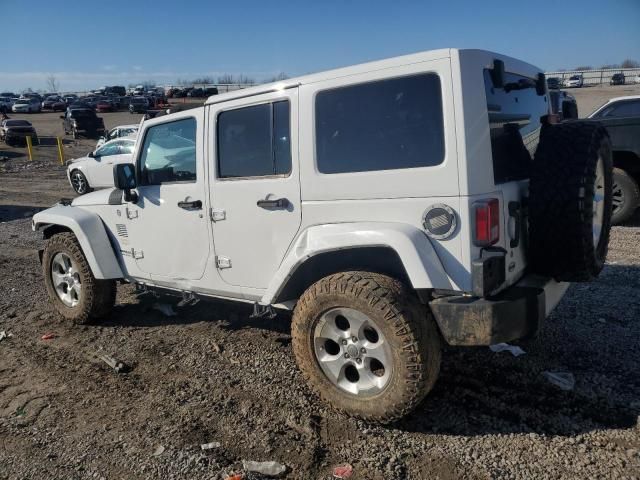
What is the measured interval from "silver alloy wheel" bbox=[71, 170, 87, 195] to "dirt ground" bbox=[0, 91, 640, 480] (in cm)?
1137

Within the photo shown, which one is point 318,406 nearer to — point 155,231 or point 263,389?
point 263,389

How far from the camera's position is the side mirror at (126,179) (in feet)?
14.0

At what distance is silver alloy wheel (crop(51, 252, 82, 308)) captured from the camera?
505cm

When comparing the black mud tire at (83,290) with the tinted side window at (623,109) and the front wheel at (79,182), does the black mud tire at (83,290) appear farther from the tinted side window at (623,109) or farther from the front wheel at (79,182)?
the front wheel at (79,182)

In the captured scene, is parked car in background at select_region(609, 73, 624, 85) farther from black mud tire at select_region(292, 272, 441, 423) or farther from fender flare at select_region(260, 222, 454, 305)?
black mud tire at select_region(292, 272, 441, 423)

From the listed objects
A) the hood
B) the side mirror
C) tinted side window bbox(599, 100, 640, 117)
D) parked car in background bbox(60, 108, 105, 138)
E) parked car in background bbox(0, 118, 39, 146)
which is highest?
parked car in background bbox(60, 108, 105, 138)

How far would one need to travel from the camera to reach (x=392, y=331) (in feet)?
9.32

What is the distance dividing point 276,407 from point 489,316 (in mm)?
1527

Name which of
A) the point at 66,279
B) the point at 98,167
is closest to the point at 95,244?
the point at 66,279

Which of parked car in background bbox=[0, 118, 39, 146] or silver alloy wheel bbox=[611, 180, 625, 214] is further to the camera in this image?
parked car in background bbox=[0, 118, 39, 146]

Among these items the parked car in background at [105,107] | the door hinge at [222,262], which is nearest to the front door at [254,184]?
the door hinge at [222,262]

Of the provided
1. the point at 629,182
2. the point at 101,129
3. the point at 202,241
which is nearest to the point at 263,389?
the point at 202,241

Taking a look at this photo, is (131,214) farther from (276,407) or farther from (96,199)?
(276,407)

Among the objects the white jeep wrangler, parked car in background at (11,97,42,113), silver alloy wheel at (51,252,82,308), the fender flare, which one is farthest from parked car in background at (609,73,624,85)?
the fender flare
